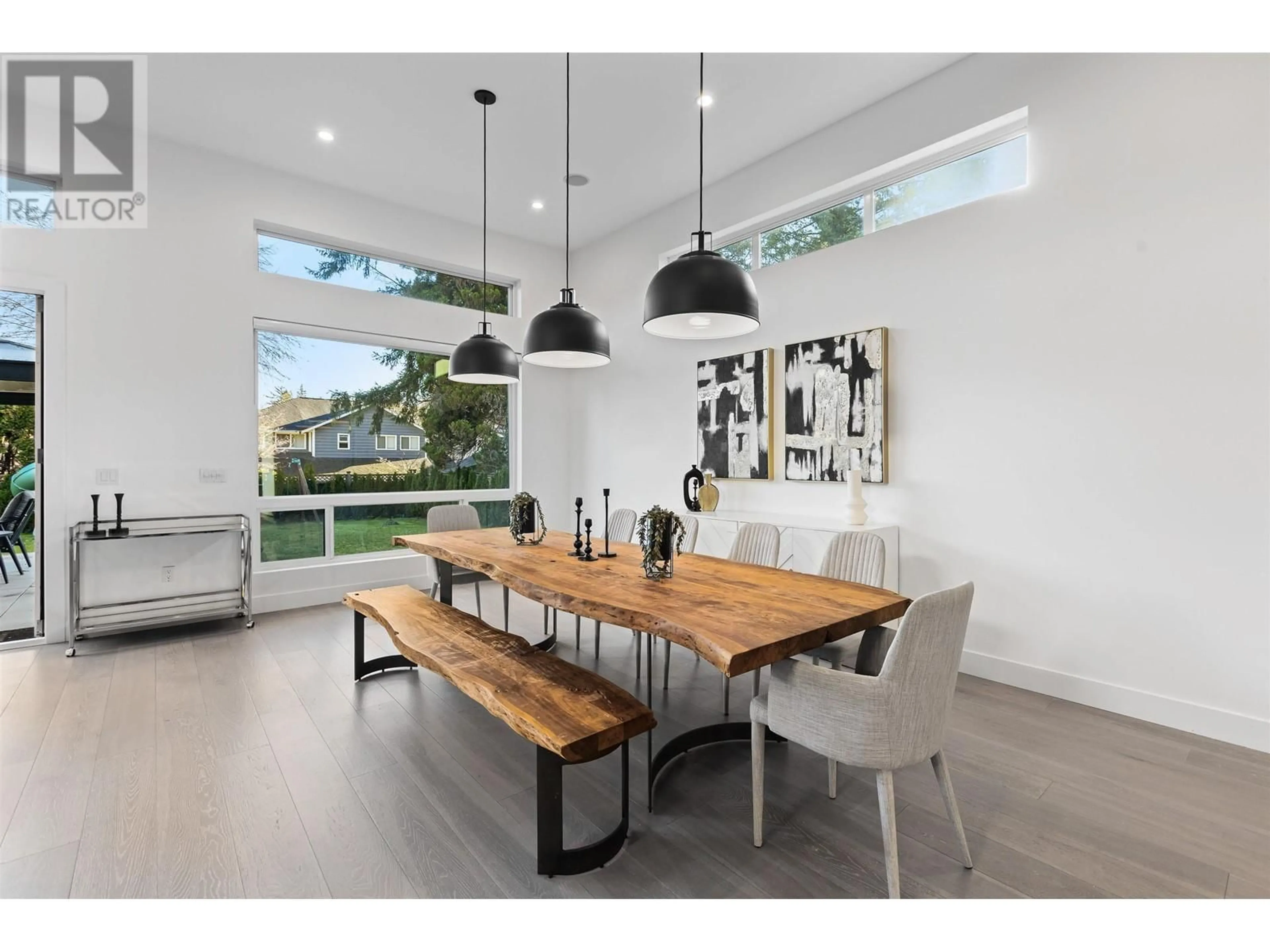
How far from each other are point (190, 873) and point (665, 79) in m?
4.32

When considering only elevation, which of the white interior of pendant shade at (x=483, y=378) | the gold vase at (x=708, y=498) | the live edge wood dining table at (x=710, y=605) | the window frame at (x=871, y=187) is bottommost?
the live edge wood dining table at (x=710, y=605)

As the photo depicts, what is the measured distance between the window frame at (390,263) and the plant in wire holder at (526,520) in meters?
2.83

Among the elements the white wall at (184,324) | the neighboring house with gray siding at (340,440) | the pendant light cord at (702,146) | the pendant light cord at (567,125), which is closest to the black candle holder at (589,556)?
the pendant light cord at (702,146)

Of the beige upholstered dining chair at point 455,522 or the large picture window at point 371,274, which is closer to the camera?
the beige upholstered dining chair at point 455,522

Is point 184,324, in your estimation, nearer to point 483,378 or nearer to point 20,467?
point 483,378

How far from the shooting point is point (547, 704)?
6.07ft

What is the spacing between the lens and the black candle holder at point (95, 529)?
3750 millimetres

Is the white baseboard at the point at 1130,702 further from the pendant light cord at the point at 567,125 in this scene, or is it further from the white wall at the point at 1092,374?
the pendant light cord at the point at 567,125

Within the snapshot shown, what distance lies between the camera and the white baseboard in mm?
2527

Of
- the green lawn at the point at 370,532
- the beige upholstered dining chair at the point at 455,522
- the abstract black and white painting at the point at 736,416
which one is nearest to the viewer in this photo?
the beige upholstered dining chair at the point at 455,522

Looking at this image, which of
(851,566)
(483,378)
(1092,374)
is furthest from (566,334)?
(1092,374)

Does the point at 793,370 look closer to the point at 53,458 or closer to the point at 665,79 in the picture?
the point at 665,79
